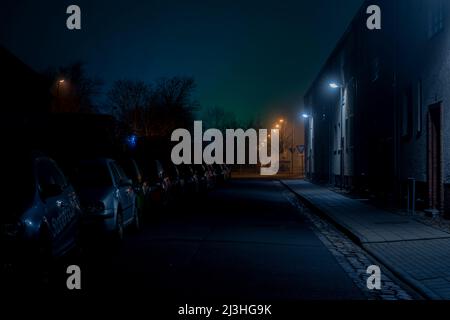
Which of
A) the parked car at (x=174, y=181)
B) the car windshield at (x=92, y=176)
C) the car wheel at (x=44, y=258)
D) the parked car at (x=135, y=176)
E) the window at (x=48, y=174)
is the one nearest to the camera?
the car wheel at (x=44, y=258)

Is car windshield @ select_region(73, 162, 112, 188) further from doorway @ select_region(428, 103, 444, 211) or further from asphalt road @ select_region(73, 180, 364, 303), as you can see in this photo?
doorway @ select_region(428, 103, 444, 211)

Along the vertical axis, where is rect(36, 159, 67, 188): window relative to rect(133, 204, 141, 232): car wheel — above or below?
above

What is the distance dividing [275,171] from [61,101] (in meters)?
31.7

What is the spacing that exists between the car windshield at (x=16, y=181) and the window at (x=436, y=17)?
39.7 ft

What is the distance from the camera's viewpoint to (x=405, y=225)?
15.9 metres

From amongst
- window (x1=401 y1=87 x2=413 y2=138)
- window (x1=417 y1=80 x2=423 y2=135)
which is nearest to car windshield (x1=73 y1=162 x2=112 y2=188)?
window (x1=417 y1=80 x2=423 y2=135)

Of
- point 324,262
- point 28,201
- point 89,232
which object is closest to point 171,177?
point 89,232

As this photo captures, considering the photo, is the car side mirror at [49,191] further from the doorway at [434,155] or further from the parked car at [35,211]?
the doorway at [434,155]

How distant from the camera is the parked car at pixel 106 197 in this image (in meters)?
12.4

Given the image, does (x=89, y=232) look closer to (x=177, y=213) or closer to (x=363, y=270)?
(x=363, y=270)

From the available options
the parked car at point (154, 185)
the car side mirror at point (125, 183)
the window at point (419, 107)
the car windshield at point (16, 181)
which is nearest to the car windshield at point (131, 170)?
the parked car at point (154, 185)

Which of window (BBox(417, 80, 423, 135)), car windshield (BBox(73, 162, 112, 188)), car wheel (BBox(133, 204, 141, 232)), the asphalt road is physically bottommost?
the asphalt road

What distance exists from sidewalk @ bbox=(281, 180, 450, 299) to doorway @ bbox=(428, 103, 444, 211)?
1026mm

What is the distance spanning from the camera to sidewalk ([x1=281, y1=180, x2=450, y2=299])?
28.1 ft
